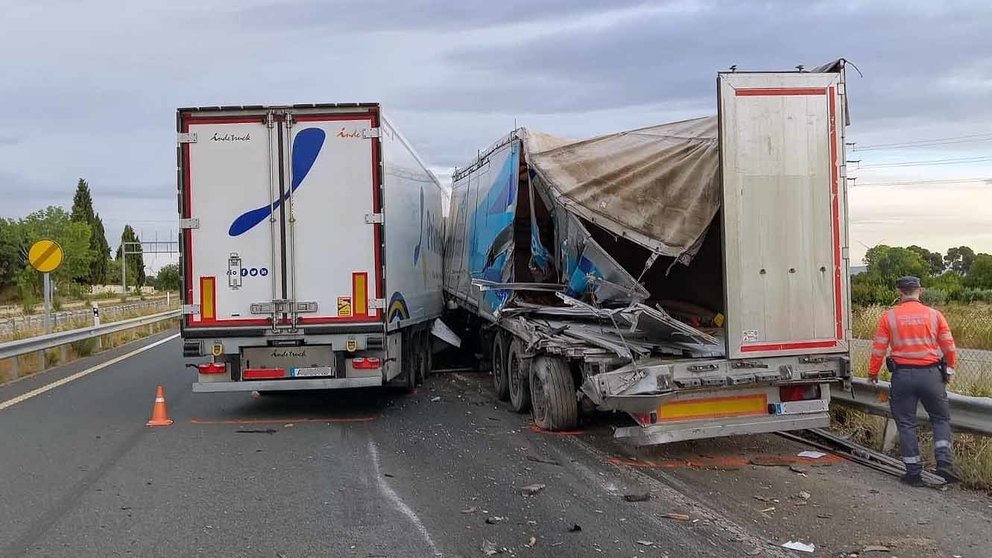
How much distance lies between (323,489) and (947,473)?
4728 millimetres

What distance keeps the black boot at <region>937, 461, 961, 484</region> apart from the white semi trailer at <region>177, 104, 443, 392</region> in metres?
5.50

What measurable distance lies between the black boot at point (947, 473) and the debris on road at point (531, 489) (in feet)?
9.86

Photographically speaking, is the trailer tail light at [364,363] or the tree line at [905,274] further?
the tree line at [905,274]

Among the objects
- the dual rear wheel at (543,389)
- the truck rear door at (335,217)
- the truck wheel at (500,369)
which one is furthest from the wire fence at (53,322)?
the dual rear wheel at (543,389)

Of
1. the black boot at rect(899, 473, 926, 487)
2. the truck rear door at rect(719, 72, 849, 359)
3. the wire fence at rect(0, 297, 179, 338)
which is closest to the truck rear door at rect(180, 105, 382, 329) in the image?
the truck rear door at rect(719, 72, 849, 359)

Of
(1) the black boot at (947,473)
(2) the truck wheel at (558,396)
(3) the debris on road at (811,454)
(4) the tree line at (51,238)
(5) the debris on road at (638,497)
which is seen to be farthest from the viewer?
(4) the tree line at (51,238)

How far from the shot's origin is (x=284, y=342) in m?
9.07

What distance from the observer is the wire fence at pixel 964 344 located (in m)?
8.30

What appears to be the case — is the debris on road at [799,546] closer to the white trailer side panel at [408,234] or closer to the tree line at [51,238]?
the white trailer side panel at [408,234]

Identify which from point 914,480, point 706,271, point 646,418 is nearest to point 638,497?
point 646,418

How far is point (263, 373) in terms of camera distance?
912cm

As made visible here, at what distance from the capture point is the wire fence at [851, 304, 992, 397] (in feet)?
27.2

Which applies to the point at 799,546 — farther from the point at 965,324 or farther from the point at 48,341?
the point at 48,341

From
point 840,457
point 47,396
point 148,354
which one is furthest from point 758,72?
point 148,354
